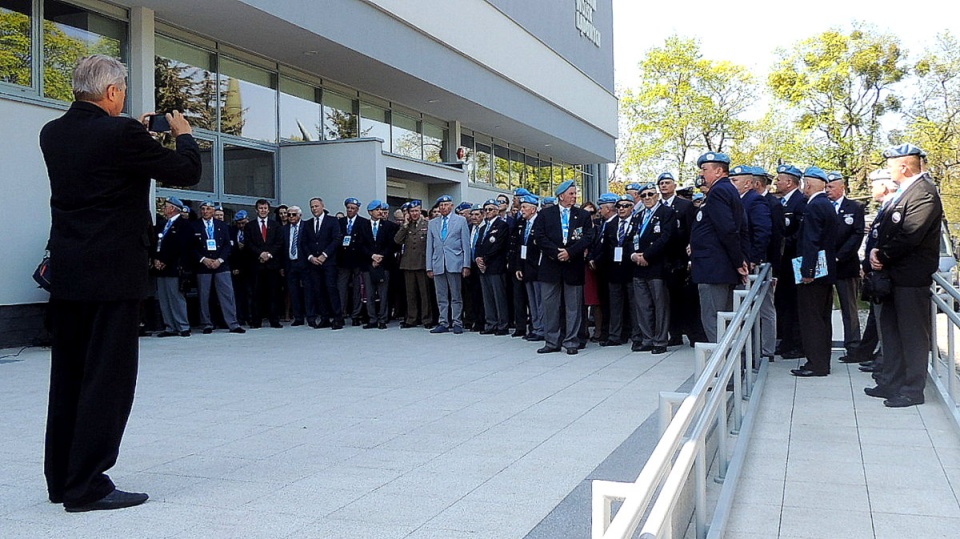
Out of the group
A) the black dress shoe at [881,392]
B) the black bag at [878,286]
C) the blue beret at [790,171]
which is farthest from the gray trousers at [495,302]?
the black bag at [878,286]

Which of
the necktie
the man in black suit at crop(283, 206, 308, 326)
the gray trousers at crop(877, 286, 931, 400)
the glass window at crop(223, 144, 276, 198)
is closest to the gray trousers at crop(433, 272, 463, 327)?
the man in black suit at crop(283, 206, 308, 326)

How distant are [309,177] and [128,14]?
4.65m

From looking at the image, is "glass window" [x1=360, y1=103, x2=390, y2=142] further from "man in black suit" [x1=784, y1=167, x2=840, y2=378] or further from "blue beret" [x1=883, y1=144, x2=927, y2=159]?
"blue beret" [x1=883, y1=144, x2=927, y2=159]

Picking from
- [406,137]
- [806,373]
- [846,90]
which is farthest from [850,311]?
[846,90]

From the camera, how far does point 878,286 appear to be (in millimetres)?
6422

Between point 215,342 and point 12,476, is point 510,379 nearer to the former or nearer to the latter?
point 12,476

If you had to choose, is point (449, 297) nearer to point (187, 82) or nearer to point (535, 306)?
point (535, 306)

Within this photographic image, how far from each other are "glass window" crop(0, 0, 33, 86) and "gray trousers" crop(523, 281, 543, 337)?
7200 mm

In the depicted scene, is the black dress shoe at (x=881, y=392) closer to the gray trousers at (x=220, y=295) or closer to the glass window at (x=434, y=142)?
the gray trousers at (x=220, y=295)

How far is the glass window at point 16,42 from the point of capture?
10352 mm

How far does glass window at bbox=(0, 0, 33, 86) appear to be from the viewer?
10352mm

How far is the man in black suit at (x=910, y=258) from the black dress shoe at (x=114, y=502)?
5.51 meters

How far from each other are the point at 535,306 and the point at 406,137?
1057 cm

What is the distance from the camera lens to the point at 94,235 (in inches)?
150
